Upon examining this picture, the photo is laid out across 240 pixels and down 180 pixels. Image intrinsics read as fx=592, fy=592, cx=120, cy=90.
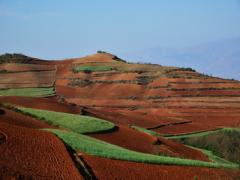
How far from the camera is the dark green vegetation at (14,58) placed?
10097cm

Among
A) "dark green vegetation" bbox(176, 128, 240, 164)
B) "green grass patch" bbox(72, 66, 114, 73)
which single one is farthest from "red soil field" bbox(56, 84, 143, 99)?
"dark green vegetation" bbox(176, 128, 240, 164)

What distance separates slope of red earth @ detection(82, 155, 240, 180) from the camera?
20061 millimetres

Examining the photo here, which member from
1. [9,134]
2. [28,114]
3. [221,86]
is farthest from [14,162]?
[221,86]

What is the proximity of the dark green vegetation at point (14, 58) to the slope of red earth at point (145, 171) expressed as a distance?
7901 centimetres

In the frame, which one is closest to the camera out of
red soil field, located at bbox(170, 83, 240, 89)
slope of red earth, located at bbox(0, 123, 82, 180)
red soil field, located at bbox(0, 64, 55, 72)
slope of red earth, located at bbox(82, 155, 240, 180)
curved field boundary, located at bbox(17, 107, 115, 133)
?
slope of red earth, located at bbox(0, 123, 82, 180)

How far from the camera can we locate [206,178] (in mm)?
21922

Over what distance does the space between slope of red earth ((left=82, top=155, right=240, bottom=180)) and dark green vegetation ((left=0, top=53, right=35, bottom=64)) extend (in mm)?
79006

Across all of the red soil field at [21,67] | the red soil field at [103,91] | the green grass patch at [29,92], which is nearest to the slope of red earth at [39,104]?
the green grass patch at [29,92]

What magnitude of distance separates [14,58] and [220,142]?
61.6m

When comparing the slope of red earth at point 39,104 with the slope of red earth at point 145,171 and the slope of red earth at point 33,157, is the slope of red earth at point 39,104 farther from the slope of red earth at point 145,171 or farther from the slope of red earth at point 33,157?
the slope of red earth at point 145,171

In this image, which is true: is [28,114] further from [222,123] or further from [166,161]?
[222,123]

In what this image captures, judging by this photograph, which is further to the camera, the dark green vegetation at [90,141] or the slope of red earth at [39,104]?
the slope of red earth at [39,104]

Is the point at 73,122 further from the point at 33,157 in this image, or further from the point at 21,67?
the point at 21,67

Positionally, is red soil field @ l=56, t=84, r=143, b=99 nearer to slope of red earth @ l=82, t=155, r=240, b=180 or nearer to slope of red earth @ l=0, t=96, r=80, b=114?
slope of red earth @ l=0, t=96, r=80, b=114
